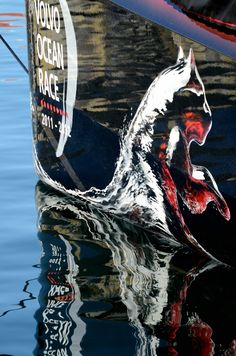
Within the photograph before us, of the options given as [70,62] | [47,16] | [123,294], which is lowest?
[123,294]

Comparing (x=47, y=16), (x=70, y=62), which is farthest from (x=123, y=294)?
(x=47, y=16)

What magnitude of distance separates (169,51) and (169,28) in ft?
0.27

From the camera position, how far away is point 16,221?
197 inches

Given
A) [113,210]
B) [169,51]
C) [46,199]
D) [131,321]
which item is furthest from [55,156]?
[131,321]

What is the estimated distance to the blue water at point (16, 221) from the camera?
3826mm

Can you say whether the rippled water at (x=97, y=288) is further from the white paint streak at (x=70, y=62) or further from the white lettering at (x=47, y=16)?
the white lettering at (x=47, y=16)

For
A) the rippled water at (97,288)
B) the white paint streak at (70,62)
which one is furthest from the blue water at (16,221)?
the white paint streak at (70,62)

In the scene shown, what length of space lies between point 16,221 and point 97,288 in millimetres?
982

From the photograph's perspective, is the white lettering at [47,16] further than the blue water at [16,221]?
Yes

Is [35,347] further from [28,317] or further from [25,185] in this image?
[25,185]

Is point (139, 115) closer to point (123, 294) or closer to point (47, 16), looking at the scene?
point (123, 294)

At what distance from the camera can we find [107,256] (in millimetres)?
4480

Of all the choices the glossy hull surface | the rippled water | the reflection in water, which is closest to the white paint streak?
the glossy hull surface

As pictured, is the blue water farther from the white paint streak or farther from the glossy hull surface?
the white paint streak
